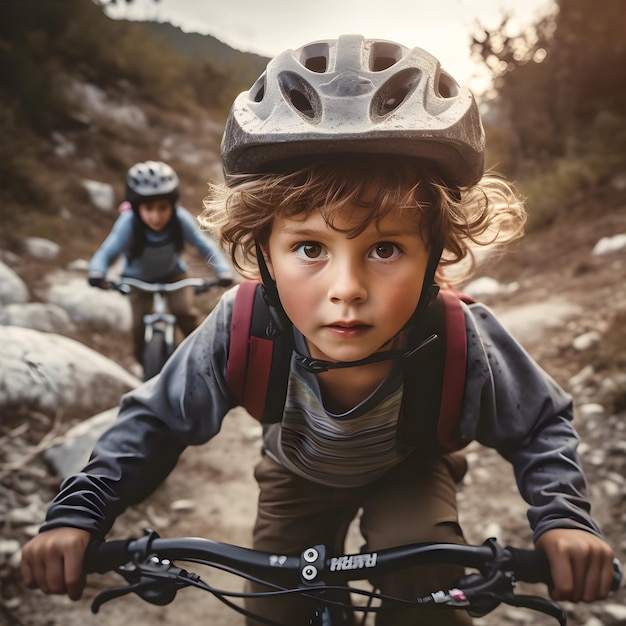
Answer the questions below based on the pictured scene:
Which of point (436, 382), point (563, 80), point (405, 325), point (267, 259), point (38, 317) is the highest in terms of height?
point (563, 80)

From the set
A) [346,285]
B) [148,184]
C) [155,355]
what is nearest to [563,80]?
[148,184]

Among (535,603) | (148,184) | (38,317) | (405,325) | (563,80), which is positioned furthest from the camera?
(563,80)

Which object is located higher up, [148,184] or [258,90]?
[148,184]

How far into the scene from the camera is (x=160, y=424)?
5.63ft

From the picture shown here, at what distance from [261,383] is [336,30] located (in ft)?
3.75

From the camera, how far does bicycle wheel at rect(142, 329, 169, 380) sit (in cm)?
413

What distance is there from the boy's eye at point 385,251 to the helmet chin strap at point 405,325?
0.16 meters

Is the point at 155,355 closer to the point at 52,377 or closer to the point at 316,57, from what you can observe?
the point at 52,377

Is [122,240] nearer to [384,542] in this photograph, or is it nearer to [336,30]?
[336,30]

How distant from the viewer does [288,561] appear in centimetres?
135

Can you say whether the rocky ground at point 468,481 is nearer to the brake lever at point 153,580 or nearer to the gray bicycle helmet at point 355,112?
the brake lever at point 153,580

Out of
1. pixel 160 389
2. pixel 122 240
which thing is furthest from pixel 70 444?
pixel 160 389

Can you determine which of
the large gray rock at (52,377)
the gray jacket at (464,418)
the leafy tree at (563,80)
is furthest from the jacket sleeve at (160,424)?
the leafy tree at (563,80)

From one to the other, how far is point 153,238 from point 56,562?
351 centimetres
